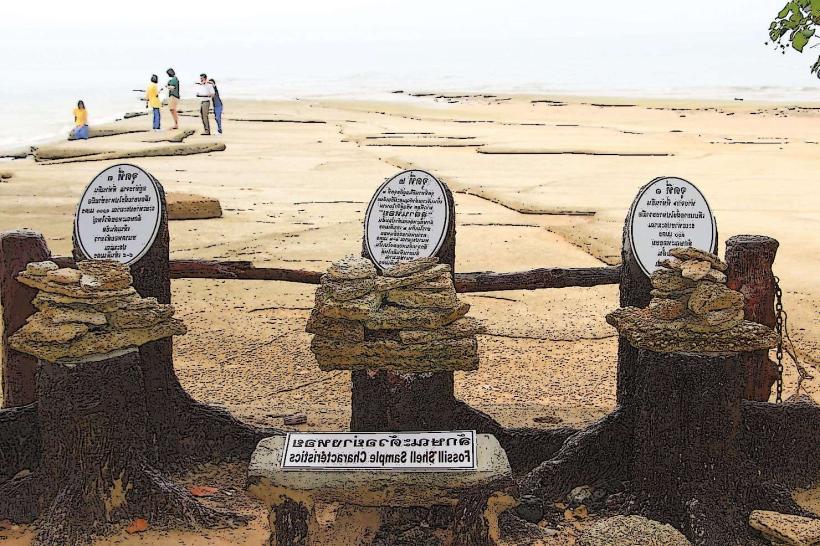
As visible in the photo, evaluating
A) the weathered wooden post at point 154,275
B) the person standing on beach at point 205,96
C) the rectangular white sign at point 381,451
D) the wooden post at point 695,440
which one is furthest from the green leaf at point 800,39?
the person standing on beach at point 205,96

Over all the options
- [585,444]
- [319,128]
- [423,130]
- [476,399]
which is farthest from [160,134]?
[585,444]

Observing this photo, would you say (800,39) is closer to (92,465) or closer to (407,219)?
(407,219)

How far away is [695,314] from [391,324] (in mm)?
1406

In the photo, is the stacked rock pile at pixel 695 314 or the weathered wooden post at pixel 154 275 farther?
the weathered wooden post at pixel 154 275

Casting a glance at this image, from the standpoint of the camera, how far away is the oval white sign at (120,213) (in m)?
5.64

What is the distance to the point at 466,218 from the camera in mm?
13289

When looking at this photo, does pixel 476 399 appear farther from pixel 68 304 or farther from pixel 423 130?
pixel 423 130

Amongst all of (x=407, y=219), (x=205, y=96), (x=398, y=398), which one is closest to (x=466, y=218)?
(x=407, y=219)

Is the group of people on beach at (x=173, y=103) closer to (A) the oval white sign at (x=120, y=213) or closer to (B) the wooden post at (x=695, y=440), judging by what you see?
(A) the oval white sign at (x=120, y=213)

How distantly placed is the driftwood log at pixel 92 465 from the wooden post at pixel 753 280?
308 cm

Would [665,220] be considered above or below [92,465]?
above

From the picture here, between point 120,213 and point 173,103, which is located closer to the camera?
point 120,213

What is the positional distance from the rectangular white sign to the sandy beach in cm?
87

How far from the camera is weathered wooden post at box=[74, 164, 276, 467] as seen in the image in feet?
18.5
